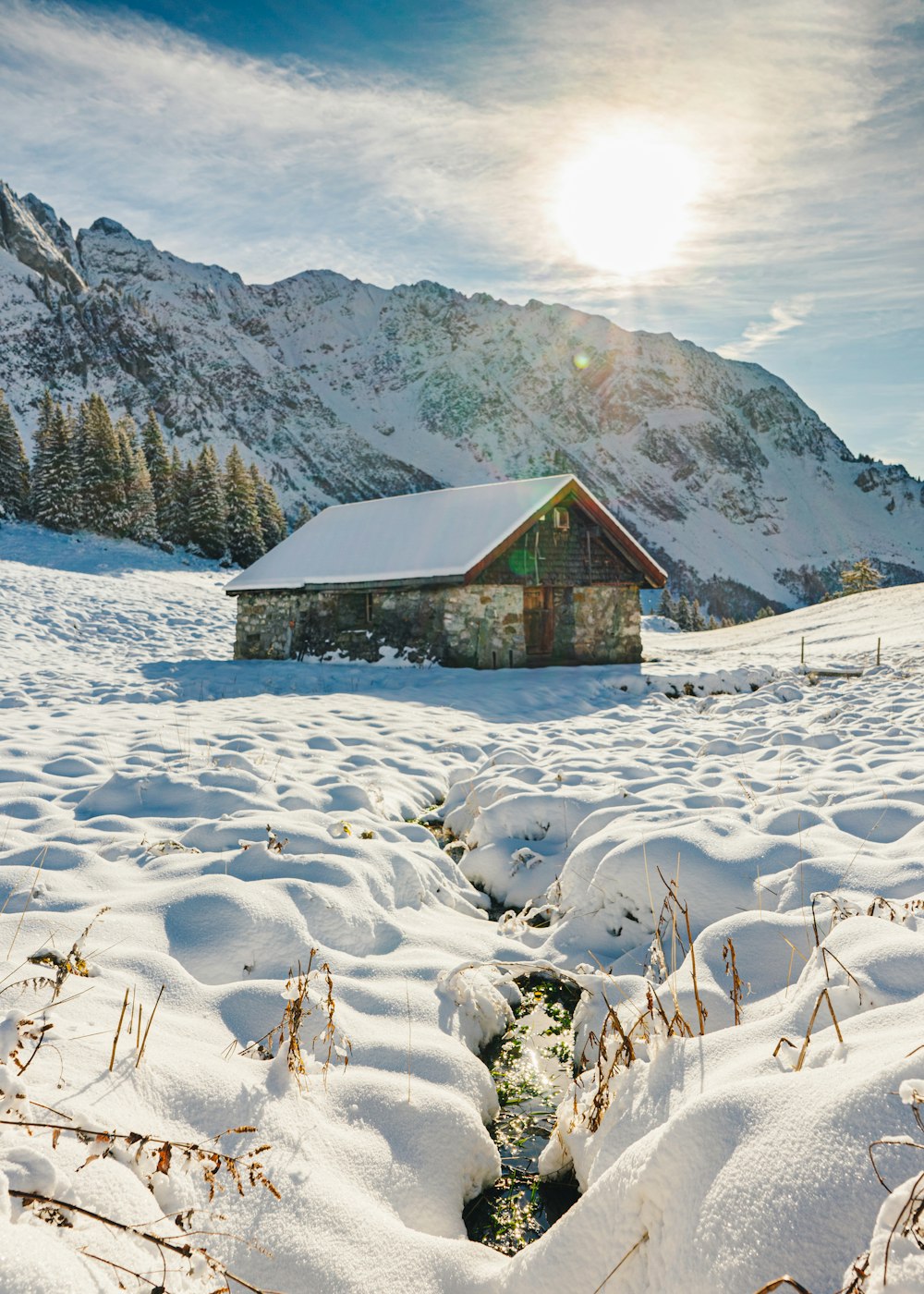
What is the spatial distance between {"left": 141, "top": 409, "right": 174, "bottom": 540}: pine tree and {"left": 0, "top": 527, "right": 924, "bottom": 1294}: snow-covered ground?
138 ft

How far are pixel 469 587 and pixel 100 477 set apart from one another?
35075 mm

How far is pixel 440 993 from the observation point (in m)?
3.81

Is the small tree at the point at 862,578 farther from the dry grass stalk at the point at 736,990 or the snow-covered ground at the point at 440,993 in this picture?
the dry grass stalk at the point at 736,990

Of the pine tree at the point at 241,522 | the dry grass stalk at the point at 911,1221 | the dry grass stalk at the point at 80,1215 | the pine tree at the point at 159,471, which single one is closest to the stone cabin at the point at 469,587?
the dry grass stalk at the point at 80,1215

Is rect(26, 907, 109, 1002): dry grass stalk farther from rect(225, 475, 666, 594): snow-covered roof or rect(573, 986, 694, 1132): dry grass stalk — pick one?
rect(225, 475, 666, 594): snow-covered roof

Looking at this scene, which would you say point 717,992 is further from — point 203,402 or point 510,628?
point 203,402

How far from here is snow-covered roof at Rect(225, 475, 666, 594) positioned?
1672cm

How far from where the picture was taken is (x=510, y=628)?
17125 mm

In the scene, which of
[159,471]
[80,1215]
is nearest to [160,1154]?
[80,1215]

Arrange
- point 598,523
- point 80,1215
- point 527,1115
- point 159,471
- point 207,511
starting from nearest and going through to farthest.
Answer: point 80,1215 → point 527,1115 → point 598,523 → point 207,511 → point 159,471

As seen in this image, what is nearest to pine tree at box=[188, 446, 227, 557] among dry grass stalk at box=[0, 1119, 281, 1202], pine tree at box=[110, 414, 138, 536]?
pine tree at box=[110, 414, 138, 536]

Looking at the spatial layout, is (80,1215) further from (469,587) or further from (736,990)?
(469,587)

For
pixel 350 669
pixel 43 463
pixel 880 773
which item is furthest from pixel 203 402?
pixel 880 773

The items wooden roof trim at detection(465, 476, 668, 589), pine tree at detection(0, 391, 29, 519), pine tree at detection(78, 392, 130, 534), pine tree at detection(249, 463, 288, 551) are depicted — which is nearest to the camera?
wooden roof trim at detection(465, 476, 668, 589)
